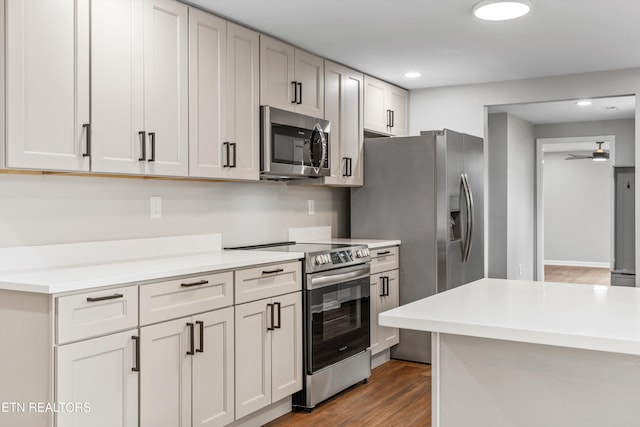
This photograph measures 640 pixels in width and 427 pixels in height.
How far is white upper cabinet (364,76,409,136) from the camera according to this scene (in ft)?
16.0

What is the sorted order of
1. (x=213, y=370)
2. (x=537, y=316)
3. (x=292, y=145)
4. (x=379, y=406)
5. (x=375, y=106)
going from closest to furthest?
1. (x=537, y=316)
2. (x=213, y=370)
3. (x=379, y=406)
4. (x=292, y=145)
5. (x=375, y=106)

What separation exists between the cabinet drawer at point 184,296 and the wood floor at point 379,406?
922 mm

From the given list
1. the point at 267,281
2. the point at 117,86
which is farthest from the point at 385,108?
the point at 117,86

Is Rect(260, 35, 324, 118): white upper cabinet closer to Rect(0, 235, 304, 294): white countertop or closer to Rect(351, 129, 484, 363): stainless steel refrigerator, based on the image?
Rect(351, 129, 484, 363): stainless steel refrigerator

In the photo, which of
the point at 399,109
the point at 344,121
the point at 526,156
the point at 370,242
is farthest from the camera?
the point at 526,156

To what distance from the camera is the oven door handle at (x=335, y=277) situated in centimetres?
347

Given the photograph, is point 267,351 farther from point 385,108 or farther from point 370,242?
point 385,108

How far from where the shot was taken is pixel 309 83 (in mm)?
4098

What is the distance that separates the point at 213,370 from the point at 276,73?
1.91 meters

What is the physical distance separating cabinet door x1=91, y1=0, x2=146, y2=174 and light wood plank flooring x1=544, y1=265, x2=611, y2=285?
26.0ft

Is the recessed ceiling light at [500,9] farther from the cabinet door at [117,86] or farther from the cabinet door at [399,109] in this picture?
the cabinet door at [399,109]

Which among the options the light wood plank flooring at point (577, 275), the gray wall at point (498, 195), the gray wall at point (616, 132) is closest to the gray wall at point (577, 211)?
the light wood plank flooring at point (577, 275)

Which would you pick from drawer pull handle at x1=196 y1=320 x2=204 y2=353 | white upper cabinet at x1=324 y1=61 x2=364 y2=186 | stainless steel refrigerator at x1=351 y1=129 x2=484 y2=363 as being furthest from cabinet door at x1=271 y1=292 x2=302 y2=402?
stainless steel refrigerator at x1=351 y1=129 x2=484 y2=363

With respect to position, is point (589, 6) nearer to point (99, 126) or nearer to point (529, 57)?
point (529, 57)
